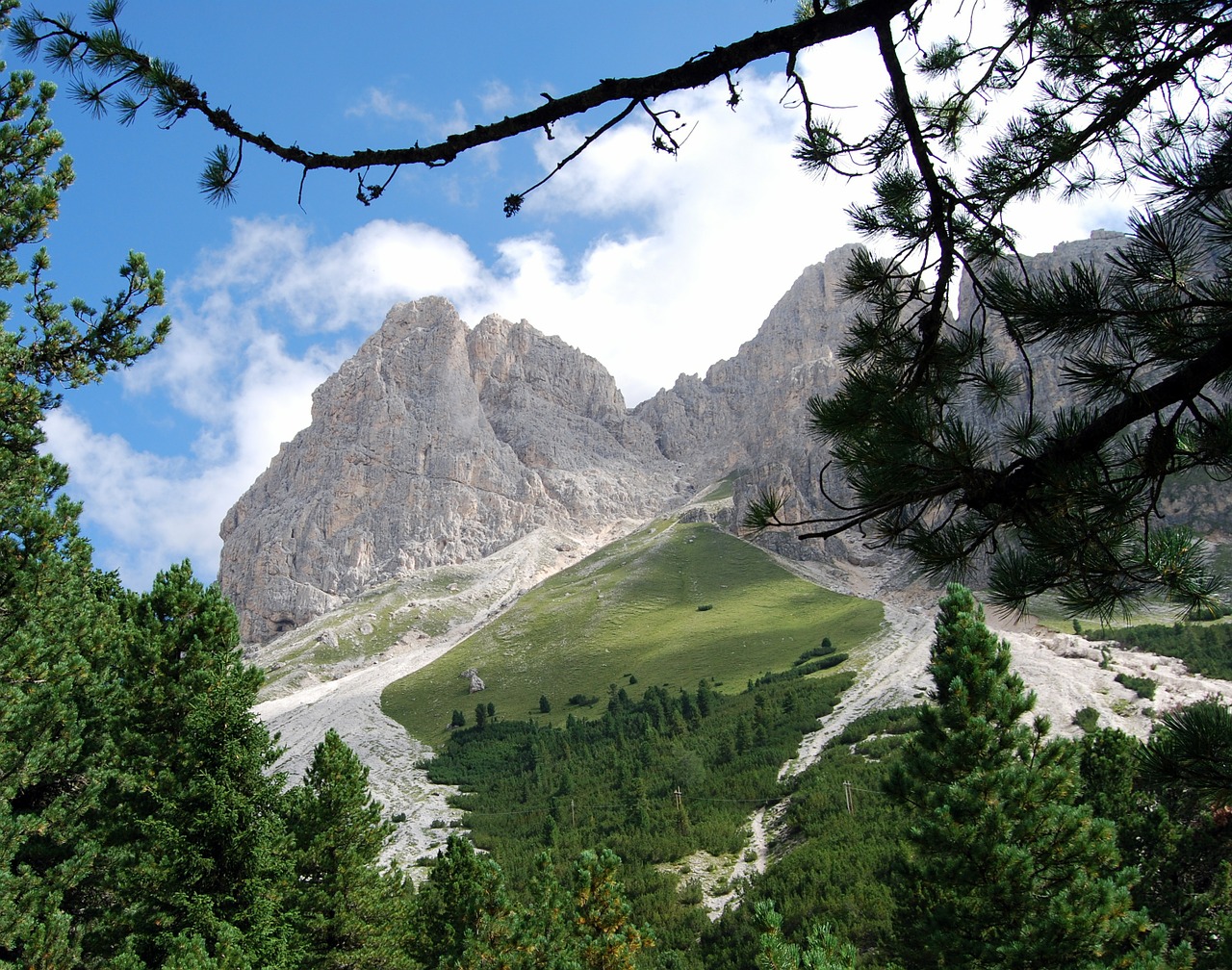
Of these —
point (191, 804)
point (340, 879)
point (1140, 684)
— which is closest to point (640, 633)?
point (1140, 684)

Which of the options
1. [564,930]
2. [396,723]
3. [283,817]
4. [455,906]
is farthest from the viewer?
[396,723]

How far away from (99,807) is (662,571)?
11524 centimetres

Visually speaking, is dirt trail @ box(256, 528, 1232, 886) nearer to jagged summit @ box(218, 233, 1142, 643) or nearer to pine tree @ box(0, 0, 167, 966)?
pine tree @ box(0, 0, 167, 966)

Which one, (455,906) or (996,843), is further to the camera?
(455,906)

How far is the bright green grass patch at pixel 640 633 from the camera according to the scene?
9006 centimetres

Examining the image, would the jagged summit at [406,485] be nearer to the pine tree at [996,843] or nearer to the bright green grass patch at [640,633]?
the bright green grass patch at [640,633]

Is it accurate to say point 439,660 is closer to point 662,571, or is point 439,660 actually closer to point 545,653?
point 545,653

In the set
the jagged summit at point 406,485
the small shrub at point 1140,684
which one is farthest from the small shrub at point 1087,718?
the jagged summit at point 406,485

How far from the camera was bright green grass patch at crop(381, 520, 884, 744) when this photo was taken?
90.1m

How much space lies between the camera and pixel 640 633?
10694cm

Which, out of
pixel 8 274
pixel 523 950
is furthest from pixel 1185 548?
pixel 523 950

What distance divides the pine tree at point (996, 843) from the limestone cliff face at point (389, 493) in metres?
151

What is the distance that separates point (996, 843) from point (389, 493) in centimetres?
16795

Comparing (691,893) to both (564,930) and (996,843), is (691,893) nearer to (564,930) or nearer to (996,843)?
(564,930)
